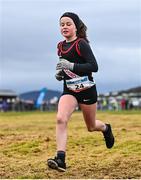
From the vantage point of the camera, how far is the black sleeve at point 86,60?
22.8ft

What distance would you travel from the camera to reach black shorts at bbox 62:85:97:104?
23.5ft

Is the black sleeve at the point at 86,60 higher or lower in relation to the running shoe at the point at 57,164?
higher

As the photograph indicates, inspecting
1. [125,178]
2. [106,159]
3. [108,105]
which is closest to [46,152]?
[106,159]

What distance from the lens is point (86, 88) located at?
23.3 feet

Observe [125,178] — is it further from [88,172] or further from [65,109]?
[65,109]

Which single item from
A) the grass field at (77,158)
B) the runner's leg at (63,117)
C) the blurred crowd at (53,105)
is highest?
the runner's leg at (63,117)

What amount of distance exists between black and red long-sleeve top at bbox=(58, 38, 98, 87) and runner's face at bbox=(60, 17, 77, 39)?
0.11m

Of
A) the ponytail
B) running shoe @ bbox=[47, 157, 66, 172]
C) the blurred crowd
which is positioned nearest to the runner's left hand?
the ponytail

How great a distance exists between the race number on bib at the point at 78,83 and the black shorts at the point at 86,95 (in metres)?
0.08

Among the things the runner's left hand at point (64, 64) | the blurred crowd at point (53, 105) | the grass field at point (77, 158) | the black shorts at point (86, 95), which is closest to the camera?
the grass field at point (77, 158)

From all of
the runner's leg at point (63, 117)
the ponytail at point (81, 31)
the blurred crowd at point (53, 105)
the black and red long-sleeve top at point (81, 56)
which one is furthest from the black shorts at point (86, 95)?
the blurred crowd at point (53, 105)

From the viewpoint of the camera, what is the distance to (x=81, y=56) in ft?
23.4

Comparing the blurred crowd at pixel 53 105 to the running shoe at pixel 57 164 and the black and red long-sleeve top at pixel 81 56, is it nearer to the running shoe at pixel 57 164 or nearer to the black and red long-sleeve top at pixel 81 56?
the black and red long-sleeve top at pixel 81 56

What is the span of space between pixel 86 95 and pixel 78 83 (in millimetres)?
253
